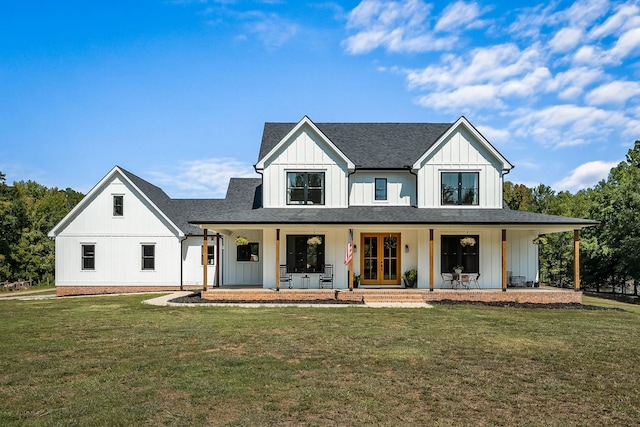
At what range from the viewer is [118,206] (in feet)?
87.7

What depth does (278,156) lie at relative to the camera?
22031 mm

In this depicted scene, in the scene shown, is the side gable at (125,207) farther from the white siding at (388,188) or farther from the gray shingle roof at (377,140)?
the white siding at (388,188)

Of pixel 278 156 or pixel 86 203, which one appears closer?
pixel 278 156

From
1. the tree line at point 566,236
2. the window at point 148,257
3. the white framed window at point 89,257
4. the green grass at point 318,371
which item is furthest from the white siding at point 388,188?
the white framed window at point 89,257

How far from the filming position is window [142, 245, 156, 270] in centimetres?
2673

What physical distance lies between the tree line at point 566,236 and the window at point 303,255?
10482 mm

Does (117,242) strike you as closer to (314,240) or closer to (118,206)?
(118,206)

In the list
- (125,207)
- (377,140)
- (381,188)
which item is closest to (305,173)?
(381,188)

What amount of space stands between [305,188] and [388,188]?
3949 millimetres

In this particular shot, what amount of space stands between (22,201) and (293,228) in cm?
3593

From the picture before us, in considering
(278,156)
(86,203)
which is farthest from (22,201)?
(278,156)

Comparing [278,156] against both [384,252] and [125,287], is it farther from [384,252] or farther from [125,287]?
[125,287]

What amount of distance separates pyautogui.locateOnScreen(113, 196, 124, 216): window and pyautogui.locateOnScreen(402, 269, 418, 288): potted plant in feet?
51.6

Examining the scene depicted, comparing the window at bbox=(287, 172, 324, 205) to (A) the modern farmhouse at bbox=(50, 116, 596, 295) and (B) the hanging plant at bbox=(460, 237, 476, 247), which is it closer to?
(A) the modern farmhouse at bbox=(50, 116, 596, 295)
